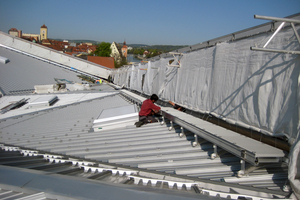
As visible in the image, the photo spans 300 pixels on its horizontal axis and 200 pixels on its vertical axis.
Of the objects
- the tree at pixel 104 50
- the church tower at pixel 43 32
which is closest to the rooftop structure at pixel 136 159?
the tree at pixel 104 50

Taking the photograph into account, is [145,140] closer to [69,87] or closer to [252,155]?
[252,155]

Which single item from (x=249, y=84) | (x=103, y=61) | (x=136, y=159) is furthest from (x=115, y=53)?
(x=249, y=84)

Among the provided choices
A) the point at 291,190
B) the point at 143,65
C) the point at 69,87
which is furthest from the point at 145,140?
the point at 69,87

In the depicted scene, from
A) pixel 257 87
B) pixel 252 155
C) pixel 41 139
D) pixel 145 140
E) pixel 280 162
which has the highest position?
pixel 257 87

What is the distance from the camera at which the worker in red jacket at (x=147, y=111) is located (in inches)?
213

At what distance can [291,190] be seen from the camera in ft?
7.41

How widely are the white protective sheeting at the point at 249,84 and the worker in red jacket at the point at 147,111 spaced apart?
951 mm

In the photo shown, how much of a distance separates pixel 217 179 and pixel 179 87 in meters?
4.27

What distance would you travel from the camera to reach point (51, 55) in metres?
29.9

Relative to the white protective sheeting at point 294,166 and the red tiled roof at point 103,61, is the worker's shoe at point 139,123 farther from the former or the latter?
the red tiled roof at point 103,61

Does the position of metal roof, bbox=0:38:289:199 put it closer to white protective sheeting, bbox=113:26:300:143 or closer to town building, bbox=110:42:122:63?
white protective sheeting, bbox=113:26:300:143

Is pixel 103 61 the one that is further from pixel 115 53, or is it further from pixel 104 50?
pixel 104 50

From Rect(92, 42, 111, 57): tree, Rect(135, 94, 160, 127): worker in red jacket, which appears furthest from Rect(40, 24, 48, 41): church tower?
Rect(135, 94, 160, 127): worker in red jacket

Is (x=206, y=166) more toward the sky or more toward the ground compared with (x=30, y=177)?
more toward the ground
